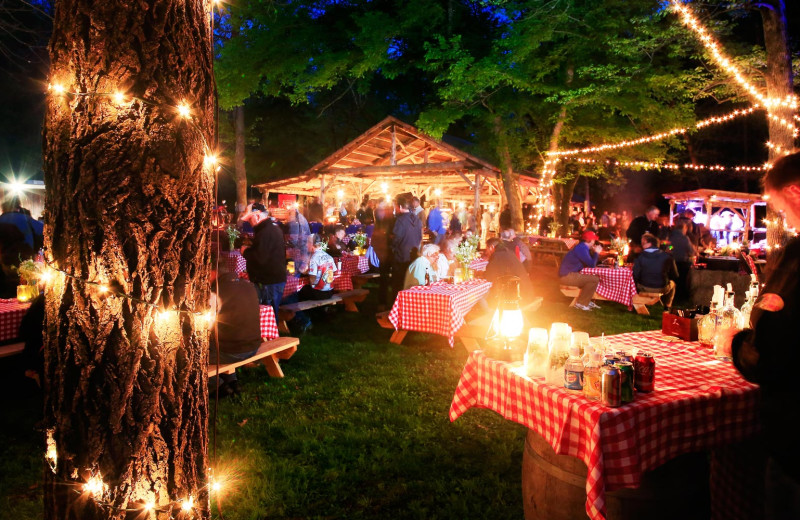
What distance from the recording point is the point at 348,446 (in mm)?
3883

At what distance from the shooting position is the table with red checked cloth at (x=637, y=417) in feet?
6.84

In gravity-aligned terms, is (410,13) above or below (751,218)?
Result: above

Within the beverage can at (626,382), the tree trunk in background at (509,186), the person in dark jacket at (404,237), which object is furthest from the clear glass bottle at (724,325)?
the tree trunk in background at (509,186)

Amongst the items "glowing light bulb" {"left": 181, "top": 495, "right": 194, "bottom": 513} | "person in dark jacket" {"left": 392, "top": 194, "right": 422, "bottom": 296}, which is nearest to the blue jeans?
"person in dark jacket" {"left": 392, "top": 194, "right": 422, "bottom": 296}

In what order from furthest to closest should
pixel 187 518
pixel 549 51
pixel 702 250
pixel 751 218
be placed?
pixel 751 218, pixel 549 51, pixel 702 250, pixel 187 518

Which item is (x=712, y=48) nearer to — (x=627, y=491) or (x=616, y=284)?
(x=616, y=284)

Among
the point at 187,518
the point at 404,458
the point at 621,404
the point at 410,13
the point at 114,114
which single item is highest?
the point at 410,13

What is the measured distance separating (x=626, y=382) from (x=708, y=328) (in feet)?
4.61

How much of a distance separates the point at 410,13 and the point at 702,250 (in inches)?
455

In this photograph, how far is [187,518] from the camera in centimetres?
185

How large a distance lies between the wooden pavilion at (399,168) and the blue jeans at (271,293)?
879 cm

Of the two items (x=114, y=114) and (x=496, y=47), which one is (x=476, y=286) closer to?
(x=114, y=114)

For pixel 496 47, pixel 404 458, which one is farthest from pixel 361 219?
pixel 404 458

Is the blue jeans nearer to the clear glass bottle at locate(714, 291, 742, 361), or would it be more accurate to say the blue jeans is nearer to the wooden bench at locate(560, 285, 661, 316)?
the clear glass bottle at locate(714, 291, 742, 361)
